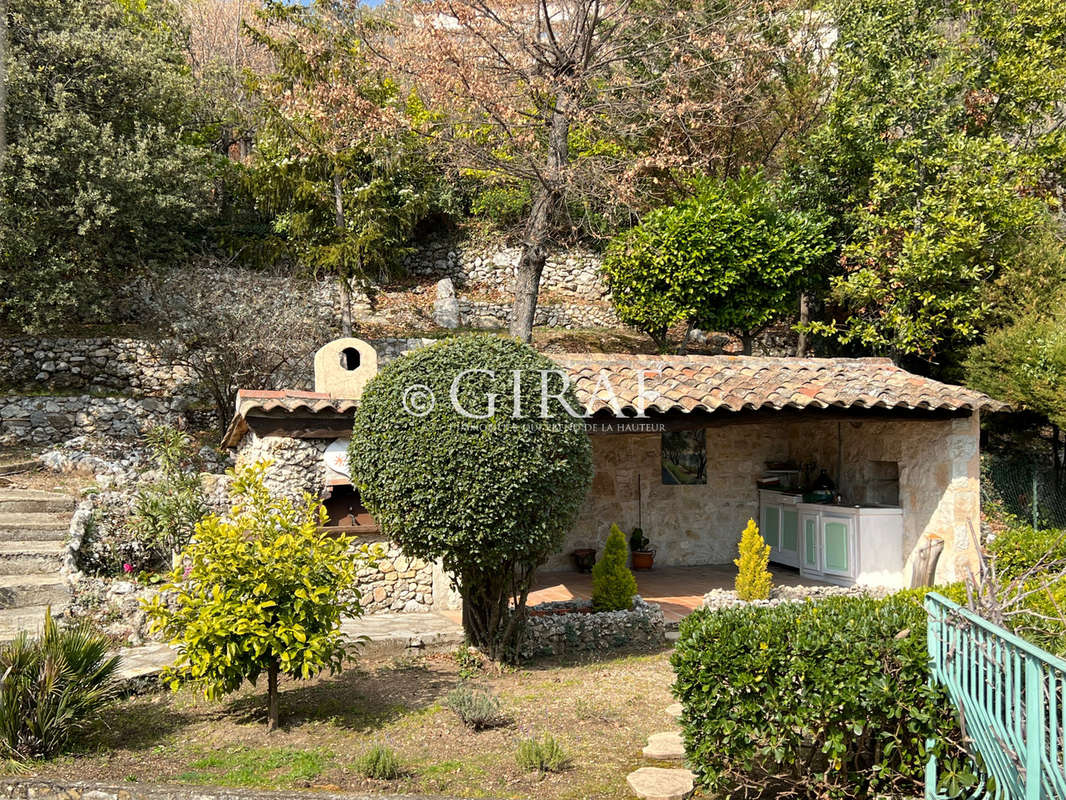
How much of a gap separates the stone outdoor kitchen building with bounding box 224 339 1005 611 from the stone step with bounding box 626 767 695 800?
316cm

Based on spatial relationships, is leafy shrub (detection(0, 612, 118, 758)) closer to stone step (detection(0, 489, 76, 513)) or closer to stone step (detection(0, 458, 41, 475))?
stone step (detection(0, 489, 76, 513))

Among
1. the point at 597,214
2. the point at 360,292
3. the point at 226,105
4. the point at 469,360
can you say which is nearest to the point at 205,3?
the point at 226,105

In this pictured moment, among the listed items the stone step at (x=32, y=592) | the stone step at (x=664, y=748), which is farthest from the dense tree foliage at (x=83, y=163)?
the stone step at (x=664, y=748)

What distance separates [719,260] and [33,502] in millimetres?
12407

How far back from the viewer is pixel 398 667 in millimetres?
7566

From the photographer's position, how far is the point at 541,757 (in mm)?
5203

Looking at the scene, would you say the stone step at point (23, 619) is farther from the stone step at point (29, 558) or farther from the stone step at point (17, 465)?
the stone step at point (17, 465)

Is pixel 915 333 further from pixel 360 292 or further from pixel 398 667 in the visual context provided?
pixel 360 292

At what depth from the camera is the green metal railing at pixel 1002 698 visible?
2920 millimetres

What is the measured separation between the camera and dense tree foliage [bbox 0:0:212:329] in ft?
49.3

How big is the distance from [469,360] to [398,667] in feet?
9.48

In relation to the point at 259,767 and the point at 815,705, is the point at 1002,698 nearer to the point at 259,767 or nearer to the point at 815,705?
the point at 815,705

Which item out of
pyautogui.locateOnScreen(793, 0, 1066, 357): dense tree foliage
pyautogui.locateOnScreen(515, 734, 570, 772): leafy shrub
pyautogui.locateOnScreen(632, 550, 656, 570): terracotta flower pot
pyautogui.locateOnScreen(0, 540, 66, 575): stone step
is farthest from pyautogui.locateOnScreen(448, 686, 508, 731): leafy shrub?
pyautogui.locateOnScreen(793, 0, 1066, 357): dense tree foliage

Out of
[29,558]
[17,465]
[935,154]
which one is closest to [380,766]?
[29,558]
